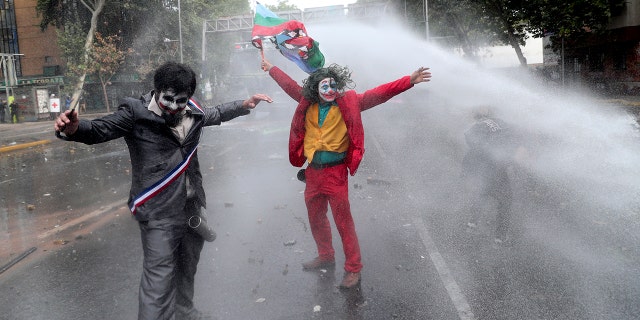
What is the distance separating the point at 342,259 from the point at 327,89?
1.71 metres

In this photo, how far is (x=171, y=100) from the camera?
126 inches

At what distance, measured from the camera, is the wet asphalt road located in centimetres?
404

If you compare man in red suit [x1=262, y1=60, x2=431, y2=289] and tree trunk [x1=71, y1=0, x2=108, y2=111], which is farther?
tree trunk [x1=71, y1=0, x2=108, y2=111]

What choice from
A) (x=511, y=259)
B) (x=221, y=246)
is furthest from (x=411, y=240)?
(x=221, y=246)

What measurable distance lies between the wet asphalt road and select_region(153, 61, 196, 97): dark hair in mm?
1756

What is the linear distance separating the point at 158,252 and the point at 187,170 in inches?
22.9

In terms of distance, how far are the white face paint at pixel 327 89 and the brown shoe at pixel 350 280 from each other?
1467mm

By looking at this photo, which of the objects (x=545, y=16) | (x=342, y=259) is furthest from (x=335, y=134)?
(x=545, y=16)

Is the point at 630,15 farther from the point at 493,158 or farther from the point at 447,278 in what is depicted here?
the point at 447,278

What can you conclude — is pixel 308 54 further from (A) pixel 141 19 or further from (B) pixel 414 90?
(A) pixel 141 19

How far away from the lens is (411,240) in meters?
5.64

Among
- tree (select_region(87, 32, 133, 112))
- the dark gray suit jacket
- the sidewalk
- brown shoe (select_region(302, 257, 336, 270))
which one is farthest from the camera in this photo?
tree (select_region(87, 32, 133, 112))

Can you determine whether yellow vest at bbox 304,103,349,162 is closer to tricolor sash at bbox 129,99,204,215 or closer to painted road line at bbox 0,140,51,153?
tricolor sash at bbox 129,99,204,215

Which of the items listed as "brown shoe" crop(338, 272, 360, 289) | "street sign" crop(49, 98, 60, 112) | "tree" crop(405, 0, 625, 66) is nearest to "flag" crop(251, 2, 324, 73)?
"brown shoe" crop(338, 272, 360, 289)
